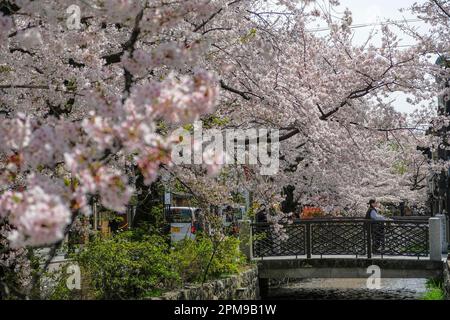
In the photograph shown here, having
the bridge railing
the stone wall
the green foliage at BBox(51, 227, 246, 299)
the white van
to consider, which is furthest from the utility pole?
the white van

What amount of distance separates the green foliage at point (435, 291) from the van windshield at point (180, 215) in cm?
1064

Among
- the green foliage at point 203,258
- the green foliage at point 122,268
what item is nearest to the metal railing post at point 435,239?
the green foliage at point 203,258

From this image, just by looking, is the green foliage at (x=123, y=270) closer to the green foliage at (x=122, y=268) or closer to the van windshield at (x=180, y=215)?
the green foliage at (x=122, y=268)

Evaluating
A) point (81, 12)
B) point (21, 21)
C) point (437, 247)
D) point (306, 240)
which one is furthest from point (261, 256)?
point (81, 12)

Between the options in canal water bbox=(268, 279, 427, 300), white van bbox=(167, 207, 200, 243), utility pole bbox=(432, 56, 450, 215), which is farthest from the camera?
white van bbox=(167, 207, 200, 243)

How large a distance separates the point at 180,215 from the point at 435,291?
1307cm

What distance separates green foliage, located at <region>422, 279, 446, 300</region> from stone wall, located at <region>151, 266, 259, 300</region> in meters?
4.36

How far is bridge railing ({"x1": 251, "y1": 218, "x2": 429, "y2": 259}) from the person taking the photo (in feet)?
59.8

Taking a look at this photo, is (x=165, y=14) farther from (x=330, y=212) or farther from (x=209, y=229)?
(x=330, y=212)

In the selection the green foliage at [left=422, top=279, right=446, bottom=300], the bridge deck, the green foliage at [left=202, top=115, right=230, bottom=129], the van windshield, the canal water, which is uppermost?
the green foliage at [left=202, top=115, right=230, bottom=129]

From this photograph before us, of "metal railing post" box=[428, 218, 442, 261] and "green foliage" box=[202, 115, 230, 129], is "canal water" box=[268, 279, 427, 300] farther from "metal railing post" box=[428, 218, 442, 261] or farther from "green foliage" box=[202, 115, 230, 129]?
"green foliage" box=[202, 115, 230, 129]

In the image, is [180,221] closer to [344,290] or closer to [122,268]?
[344,290]

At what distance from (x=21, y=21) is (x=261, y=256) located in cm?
1151

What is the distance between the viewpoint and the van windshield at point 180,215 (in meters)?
25.7
